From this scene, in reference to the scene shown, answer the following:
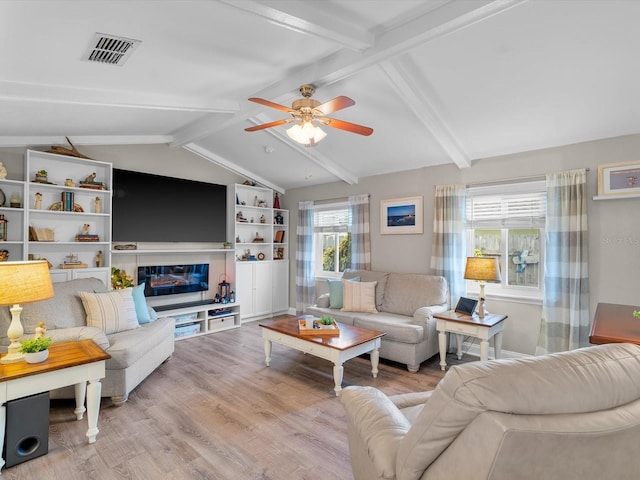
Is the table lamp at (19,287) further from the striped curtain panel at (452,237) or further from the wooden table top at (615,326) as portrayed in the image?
the striped curtain panel at (452,237)

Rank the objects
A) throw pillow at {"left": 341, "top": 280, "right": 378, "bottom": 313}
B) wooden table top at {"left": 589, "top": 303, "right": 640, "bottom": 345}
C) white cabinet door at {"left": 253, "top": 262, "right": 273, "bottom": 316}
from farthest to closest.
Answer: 1. white cabinet door at {"left": 253, "top": 262, "right": 273, "bottom": 316}
2. throw pillow at {"left": 341, "top": 280, "right": 378, "bottom": 313}
3. wooden table top at {"left": 589, "top": 303, "right": 640, "bottom": 345}

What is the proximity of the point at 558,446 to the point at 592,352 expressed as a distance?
343 millimetres

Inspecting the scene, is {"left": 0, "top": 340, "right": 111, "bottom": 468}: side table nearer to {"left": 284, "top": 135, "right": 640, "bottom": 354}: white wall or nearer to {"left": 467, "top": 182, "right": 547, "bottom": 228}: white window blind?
{"left": 284, "top": 135, "right": 640, "bottom": 354}: white wall

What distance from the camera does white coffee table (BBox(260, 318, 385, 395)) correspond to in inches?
120

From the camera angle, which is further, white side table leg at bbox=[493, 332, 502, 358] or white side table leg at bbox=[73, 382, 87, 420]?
white side table leg at bbox=[493, 332, 502, 358]

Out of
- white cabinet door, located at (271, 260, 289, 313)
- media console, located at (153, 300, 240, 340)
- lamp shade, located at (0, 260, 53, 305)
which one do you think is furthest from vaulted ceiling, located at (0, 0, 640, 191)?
white cabinet door, located at (271, 260, 289, 313)

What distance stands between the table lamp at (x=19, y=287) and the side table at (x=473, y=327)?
3446mm

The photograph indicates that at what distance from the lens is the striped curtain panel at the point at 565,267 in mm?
3334

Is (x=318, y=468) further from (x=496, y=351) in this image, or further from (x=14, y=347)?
(x=496, y=351)

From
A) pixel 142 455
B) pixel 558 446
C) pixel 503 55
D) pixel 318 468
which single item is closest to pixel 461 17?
pixel 503 55

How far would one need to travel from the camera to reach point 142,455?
219 cm

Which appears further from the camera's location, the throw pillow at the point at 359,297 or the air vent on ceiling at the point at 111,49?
the throw pillow at the point at 359,297

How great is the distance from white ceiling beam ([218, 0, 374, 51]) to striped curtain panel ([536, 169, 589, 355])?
2529 mm

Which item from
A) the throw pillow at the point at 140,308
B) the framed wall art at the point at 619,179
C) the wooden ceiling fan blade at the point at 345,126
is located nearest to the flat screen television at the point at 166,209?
the throw pillow at the point at 140,308
